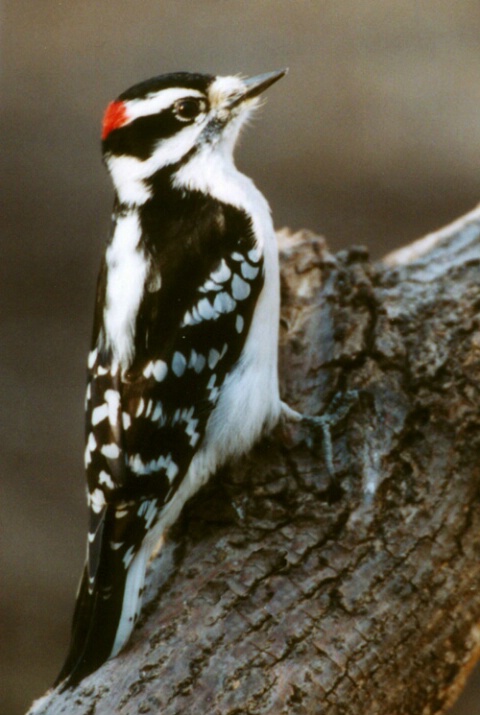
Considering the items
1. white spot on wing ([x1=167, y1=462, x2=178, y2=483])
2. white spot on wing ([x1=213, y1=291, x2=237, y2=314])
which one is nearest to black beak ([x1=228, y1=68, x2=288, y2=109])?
white spot on wing ([x1=213, y1=291, x2=237, y2=314])

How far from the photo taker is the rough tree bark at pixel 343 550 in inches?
47.2

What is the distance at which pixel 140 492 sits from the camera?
133 cm

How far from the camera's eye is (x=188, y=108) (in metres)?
1.42

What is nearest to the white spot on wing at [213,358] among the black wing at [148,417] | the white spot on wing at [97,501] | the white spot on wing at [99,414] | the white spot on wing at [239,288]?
the black wing at [148,417]

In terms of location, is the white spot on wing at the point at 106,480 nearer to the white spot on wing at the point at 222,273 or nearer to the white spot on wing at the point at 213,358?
the white spot on wing at the point at 213,358

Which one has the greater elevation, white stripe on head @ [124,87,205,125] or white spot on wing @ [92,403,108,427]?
white stripe on head @ [124,87,205,125]

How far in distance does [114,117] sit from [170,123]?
109mm

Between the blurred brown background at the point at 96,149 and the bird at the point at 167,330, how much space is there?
175 mm

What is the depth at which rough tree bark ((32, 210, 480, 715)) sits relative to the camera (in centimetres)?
120

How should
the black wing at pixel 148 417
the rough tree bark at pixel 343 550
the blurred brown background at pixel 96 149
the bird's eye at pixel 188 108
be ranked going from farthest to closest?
the blurred brown background at pixel 96 149 → the bird's eye at pixel 188 108 → the black wing at pixel 148 417 → the rough tree bark at pixel 343 550

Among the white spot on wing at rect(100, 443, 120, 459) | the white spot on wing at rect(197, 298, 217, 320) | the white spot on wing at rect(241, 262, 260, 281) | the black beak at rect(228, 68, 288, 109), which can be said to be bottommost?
the white spot on wing at rect(100, 443, 120, 459)

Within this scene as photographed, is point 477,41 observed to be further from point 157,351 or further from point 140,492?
point 140,492

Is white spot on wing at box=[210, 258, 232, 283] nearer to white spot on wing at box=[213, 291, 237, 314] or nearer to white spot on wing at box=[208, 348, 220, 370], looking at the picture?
white spot on wing at box=[213, 291, 237, 314]

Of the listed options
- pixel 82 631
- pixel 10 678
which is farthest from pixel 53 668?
pixel 82 631
